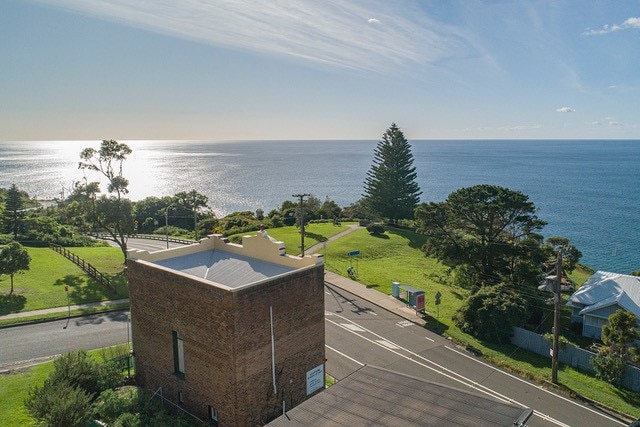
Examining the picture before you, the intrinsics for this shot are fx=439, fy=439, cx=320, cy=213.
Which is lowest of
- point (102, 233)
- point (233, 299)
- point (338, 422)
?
point (102, 233)

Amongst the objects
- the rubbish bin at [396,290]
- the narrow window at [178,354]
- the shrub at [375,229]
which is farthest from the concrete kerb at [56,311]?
the shrub at [375,229]

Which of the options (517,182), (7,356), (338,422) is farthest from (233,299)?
(517,182)

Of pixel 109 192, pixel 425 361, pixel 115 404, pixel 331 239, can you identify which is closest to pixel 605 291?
pixel 425 361

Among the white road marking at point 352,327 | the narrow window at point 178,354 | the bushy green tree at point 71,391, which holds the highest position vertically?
the narrow window at point 178,354

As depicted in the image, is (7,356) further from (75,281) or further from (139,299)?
(75,281)

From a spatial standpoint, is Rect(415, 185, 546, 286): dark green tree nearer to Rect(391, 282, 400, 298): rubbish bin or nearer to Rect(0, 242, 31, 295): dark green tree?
Rect(391, 282, 400, 298): rubbish bin

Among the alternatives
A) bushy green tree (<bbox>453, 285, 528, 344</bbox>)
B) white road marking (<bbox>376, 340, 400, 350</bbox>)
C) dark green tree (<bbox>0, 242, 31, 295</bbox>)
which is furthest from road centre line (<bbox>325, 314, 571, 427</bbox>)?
dark green tree (<bbox>0, 242, 31, 295</bbox>)

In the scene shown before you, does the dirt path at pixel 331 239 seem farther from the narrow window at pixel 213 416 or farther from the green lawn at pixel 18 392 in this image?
the narrow window at pixel 213 416
